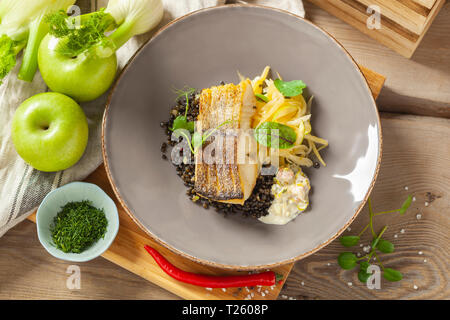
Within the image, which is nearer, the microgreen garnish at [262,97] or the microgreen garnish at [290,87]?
the microgreen garnish at [290,87]

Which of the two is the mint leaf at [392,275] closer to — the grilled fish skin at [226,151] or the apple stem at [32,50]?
the grilled fish skin at [226,151]

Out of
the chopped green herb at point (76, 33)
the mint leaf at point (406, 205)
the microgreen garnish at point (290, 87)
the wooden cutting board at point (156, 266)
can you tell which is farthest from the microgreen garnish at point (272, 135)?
the chopped green herb at point (76, 33)

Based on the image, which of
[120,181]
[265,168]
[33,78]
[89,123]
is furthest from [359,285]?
[33,78]

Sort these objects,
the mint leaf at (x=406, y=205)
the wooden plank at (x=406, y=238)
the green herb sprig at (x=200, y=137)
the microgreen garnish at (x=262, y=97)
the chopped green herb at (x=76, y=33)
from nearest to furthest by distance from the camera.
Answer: the chopped green herb at (x=76, y=33) → the green herb sprig at (x=200, y=137) → the microgreen garnish at (x=262, y=97) → the mint leaf at (x=406, y=205) → the wooden plank at (x=406, y=238)

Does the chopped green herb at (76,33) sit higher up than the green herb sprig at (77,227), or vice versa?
the chopped green herb at (76,33)

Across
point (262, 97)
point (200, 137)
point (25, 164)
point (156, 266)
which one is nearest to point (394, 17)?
point (262, 97)
